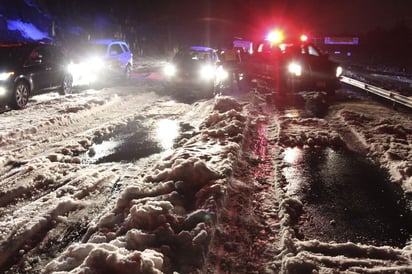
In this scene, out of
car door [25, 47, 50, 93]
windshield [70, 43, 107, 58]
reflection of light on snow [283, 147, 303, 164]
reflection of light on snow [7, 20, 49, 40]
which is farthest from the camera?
reflection of light on snow [7, 20, 49, 40]

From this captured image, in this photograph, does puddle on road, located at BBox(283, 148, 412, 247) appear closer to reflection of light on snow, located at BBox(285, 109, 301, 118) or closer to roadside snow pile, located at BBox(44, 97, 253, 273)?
roadside snow pile, located at BBox(44, 97, 253, 273)

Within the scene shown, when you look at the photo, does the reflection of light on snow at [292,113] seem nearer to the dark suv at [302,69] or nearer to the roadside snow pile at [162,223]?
the dark suv at [302,69]

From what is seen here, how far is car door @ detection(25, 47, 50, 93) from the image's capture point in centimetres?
1173

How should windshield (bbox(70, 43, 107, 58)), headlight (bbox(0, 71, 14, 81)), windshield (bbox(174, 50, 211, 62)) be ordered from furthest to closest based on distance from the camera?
windshield (bbox(70, 43, 107, 58)) → windshield (bbox(174, 50, 211, 62)) → headlight (bbox(0, 71, 14, 81))

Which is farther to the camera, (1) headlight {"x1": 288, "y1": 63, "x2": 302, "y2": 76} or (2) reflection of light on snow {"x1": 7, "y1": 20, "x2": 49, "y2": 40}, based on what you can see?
(2) reflection of light on snow {"x1": 7, "y1": 20, "x2": 49, "y2": 40}

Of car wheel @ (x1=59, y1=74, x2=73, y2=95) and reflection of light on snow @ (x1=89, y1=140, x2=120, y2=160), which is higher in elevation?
car wheel @ (x1=59, y1=74, x2=73, y2=95)

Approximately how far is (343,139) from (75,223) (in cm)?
601

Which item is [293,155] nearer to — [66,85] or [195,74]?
[195,74]

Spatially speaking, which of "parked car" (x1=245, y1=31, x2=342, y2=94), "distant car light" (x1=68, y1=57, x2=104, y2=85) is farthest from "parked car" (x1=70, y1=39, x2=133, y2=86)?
"parked car" (x1=245, y1=31, x2=342, y2=94)

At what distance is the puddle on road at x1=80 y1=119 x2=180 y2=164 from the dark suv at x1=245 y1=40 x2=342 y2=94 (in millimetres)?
6065

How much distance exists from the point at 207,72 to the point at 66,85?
5.42 metres

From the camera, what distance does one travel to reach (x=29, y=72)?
11.5 m

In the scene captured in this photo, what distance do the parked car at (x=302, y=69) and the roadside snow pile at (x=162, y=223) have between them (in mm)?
8558

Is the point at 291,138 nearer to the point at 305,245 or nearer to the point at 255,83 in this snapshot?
the point at 305,245
